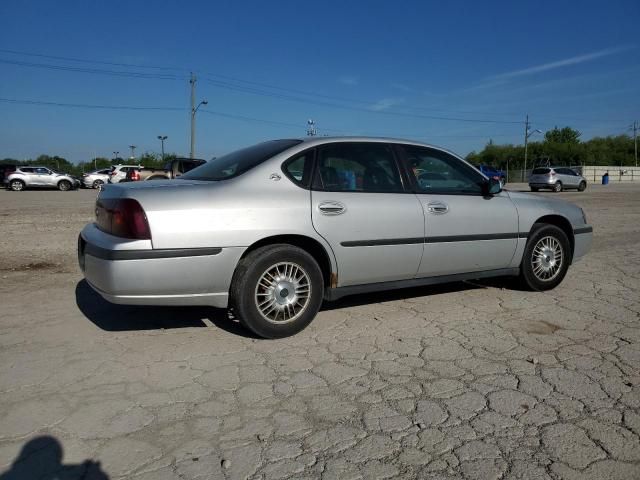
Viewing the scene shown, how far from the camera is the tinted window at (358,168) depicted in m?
4.20

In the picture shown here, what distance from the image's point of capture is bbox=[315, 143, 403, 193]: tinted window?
13.8 ft

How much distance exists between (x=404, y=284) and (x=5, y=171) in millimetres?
30995

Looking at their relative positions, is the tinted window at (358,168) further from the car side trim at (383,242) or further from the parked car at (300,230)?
the car side trim at (383,242)

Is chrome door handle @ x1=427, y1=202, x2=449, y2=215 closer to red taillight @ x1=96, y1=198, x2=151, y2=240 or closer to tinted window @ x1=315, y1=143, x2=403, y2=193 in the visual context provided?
tinted window @ x1=315, y1=143, x2=403, y2=193

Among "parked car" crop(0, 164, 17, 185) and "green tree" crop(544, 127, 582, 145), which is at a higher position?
"green tree" crop(544, 127, 582, 145)

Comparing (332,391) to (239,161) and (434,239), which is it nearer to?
(434,239)

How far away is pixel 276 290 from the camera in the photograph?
153 inches

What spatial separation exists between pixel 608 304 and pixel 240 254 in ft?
11.7

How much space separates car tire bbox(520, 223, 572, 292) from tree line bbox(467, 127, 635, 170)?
Answer: 73582 millimetres

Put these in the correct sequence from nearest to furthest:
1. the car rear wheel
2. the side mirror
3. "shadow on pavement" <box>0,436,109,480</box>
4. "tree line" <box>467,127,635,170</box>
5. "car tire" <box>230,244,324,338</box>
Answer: "shadow on pavement" <box>0,436,109,480</box>
"car tire" <box>230,244,324,338</box>
the side mirror
the car rear wheel
"tree line" <box>467,127,635,170</box>

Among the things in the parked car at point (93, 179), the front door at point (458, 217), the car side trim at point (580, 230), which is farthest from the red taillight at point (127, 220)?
the parked car at point (93, 179)

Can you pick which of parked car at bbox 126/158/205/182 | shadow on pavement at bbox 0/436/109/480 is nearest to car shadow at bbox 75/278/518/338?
shadow on pavement at bbox 0/436/109/480

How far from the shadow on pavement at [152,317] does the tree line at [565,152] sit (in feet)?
249

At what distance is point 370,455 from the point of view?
2.42 m
